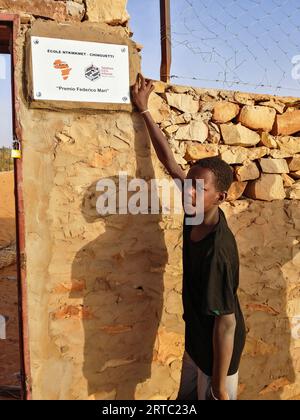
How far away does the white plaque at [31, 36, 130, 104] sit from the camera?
2.43m

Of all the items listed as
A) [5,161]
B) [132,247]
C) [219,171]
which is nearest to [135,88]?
[219,171]

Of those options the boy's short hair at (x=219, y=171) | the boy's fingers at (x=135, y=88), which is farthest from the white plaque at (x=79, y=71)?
the boy's short hair at (x=219, y=171)

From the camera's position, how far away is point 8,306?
6.19m

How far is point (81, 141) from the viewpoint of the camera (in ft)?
8.43

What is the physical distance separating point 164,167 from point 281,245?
111 cm

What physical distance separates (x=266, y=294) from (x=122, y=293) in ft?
3.65

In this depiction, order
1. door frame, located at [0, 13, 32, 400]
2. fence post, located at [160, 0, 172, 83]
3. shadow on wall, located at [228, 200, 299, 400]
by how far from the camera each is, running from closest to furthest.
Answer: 1. door frame, located at [0, 13, 32, 400]
2. fence post, located at [160, 0, 172, 83]
3. shadow on wall, located at [228, 200, 299, 400]

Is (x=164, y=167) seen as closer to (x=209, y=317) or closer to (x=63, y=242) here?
(x=63, y=242)

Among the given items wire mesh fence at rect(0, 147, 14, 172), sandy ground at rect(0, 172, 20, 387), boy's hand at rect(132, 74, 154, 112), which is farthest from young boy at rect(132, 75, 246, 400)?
wire mesh fence at rect(0, 147, 14, 172)

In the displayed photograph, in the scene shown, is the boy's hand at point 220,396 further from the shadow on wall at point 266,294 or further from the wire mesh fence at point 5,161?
the wire mesh fence at point 5,161

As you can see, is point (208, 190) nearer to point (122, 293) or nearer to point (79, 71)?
point (122, 293)

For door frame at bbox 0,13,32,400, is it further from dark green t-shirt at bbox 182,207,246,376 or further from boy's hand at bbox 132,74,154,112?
dark green t-shirt at bbox 182,207,246,376

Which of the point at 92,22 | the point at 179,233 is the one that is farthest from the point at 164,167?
the point at 92,22

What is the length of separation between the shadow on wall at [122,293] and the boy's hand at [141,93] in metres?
0.11
